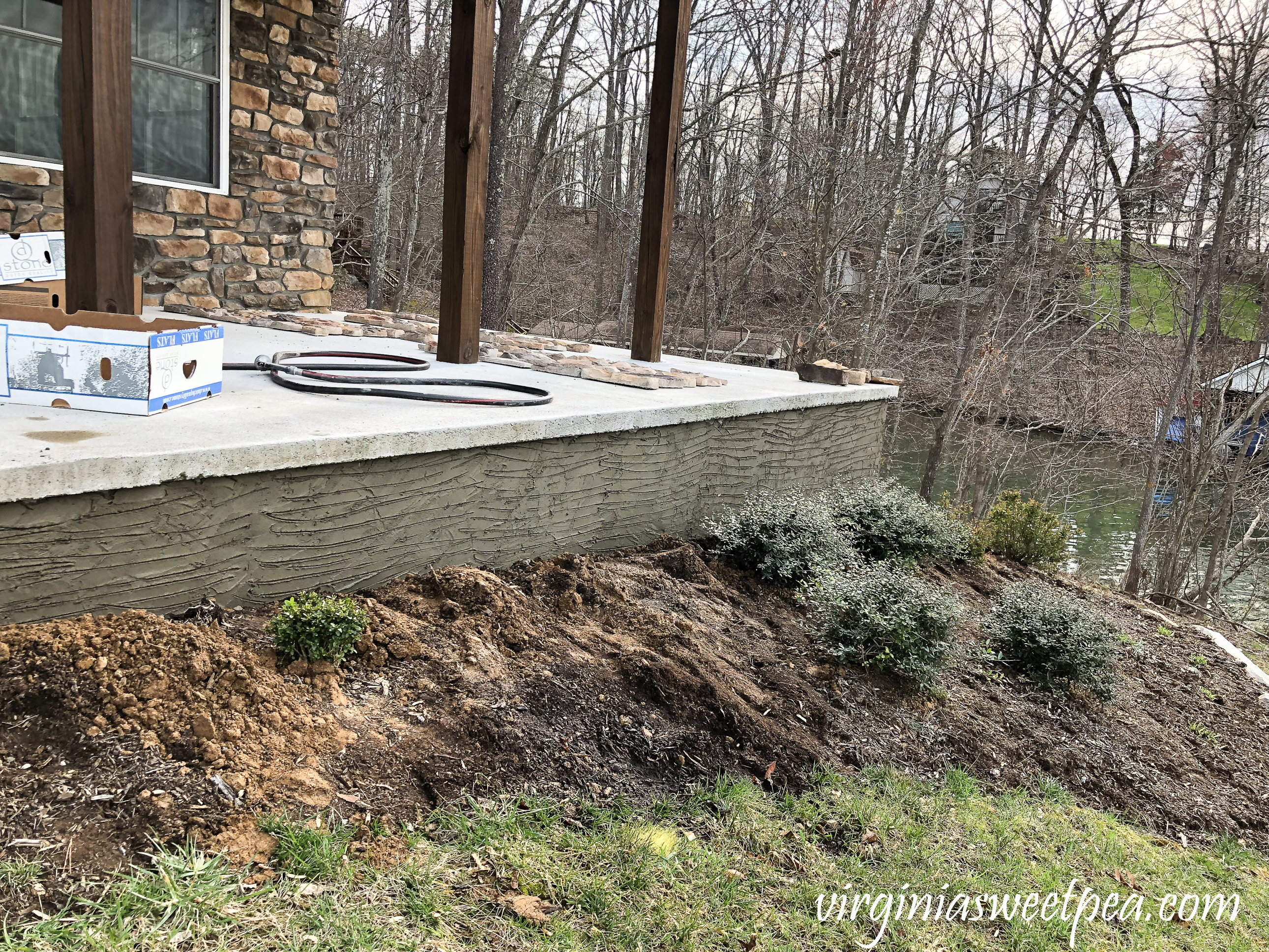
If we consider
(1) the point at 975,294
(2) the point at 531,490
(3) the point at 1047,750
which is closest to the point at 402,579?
(2) the point at 531,490

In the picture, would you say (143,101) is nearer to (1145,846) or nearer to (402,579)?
(402,579)

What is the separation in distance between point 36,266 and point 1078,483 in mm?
13018

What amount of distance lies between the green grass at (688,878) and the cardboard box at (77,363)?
1.46m

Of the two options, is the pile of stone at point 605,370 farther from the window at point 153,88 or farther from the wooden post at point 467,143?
the window at point 153,88

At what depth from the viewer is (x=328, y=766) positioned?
2.06 meters

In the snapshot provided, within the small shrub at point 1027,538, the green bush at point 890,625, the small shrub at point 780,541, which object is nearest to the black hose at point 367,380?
the small shrub at point 780,541

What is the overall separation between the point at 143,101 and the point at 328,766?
18.2 feet

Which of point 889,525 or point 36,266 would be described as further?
point 889,525

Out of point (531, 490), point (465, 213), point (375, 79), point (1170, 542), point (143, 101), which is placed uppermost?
point (375, 79)

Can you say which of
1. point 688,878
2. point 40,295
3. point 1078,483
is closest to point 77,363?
point 40,295

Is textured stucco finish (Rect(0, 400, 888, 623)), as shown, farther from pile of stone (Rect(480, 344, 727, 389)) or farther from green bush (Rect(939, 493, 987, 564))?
green bush (Rect(939, 493, 987, 564))

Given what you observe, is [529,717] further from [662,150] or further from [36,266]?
[662,150]

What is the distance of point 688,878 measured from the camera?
6.90 ft

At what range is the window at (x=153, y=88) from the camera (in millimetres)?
5293
